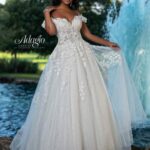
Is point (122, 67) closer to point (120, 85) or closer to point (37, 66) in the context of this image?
point (120, 85)

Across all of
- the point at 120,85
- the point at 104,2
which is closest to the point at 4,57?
the point at 104,2

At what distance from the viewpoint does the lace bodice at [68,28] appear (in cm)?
303

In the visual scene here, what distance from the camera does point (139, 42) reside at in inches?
190

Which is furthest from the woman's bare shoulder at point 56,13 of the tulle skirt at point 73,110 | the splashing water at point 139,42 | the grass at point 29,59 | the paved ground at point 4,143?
the grass at point 29,59

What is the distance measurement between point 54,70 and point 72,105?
0.95ft

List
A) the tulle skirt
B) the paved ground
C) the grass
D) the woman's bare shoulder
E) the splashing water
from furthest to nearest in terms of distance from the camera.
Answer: the grass → the splashing water → the paved ground → the woman's bare shoulder → the tulle skirt

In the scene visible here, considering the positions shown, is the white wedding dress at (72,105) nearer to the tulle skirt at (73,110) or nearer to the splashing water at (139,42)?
the tulle skirt at (73,110)

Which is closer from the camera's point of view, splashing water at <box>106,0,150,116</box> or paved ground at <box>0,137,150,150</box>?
paved ground at <box>0,137,150,150</box>

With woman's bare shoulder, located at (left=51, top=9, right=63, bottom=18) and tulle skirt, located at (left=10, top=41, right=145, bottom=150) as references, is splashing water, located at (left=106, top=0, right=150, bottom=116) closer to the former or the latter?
tulle skirt, located at (left=10, top=41, right=145, bottom=150)

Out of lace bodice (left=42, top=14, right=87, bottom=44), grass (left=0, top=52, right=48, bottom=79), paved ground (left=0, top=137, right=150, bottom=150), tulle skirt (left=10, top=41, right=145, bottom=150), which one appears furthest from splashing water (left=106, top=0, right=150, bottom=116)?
lace bodice (left=42, top=14, right=87, bottom=44)

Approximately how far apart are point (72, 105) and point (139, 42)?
81.8 inches

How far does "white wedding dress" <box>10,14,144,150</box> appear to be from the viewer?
116 inches

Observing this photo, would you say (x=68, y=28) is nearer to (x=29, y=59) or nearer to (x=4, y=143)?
(x=4, y=143)

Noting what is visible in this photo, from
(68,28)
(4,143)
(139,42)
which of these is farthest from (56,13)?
(139,42)
